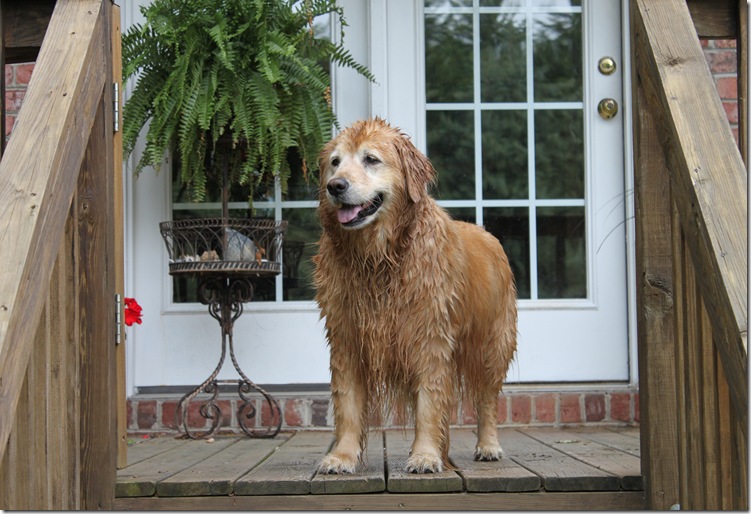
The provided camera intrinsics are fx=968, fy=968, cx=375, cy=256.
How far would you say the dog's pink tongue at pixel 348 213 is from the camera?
3.17 metres

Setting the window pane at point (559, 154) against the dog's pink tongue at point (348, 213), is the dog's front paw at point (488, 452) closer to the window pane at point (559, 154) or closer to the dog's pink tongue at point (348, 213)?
the dog's pink tongue at point (348, 213)

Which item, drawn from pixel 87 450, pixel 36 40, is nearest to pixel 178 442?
pixel 87 450

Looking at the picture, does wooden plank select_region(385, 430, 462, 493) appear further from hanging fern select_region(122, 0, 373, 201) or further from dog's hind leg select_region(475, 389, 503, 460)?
hanging fern select_region(122, 0, 373, 201)

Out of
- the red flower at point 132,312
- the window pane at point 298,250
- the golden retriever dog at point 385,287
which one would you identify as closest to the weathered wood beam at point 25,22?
the golden retriever dog at point 385,287

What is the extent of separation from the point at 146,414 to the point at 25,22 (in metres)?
2.15

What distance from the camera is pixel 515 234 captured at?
4.89 m

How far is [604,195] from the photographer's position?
485 centimetres

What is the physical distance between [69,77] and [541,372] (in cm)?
Result: 289

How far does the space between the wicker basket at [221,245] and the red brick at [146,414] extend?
69 centimetres

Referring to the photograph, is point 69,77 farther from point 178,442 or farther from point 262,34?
point 178,442

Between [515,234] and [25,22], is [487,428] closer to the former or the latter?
[515,234]

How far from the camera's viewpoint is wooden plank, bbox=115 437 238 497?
2.97m

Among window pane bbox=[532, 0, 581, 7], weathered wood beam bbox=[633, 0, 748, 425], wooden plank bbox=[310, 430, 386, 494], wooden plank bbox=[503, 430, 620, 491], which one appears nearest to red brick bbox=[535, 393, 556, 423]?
wooden plank bbox=[503, 430, 620, 491]

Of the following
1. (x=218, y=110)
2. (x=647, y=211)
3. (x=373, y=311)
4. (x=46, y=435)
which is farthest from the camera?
(x=218, y=110)
